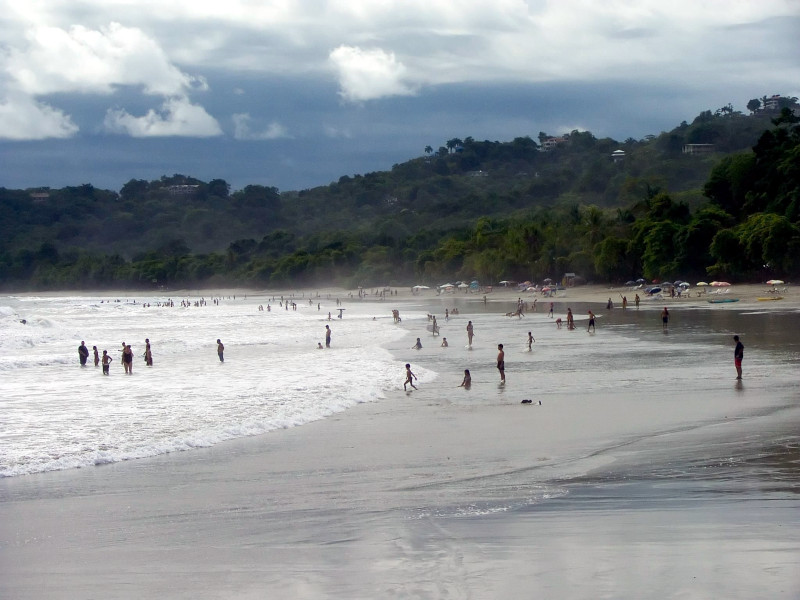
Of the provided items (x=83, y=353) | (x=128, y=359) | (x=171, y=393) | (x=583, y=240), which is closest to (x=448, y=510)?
(x=171, y=393)

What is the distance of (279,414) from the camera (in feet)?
58.3

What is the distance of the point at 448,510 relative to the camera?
962 centimetres

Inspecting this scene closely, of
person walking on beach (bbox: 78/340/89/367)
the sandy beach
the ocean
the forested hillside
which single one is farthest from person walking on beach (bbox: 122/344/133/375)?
the forested hillside

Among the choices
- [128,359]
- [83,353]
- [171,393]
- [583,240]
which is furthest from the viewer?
[583,240]

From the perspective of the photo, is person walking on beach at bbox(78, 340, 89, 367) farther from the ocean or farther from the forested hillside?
the forested hillside

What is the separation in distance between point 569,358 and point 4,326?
4746 centimetres

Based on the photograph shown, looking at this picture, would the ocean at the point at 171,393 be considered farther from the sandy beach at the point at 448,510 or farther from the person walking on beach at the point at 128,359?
the sandy beach at the point at 448,510

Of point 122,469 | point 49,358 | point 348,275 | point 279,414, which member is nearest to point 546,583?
point 122,469

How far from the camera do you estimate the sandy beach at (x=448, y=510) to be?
735 centimetres

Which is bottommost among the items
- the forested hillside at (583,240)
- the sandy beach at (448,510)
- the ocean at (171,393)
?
the ocean at (171,393)

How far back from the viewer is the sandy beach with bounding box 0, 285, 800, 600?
289 inches

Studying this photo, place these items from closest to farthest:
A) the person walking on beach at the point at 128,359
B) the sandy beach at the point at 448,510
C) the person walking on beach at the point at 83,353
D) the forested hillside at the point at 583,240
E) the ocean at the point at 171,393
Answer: the sandy beach at the point at 448,510, the ocean at the point at 171,393, the person walking on beach at the point at 128,359, the person walking on beach at the point at 83,353, the forested hillside at the point at 583,240

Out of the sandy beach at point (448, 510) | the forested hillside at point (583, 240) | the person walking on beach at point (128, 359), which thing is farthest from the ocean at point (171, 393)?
the forested hillside at point (583, 240)

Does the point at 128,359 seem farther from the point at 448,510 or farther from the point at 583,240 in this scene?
the point at 583,240
